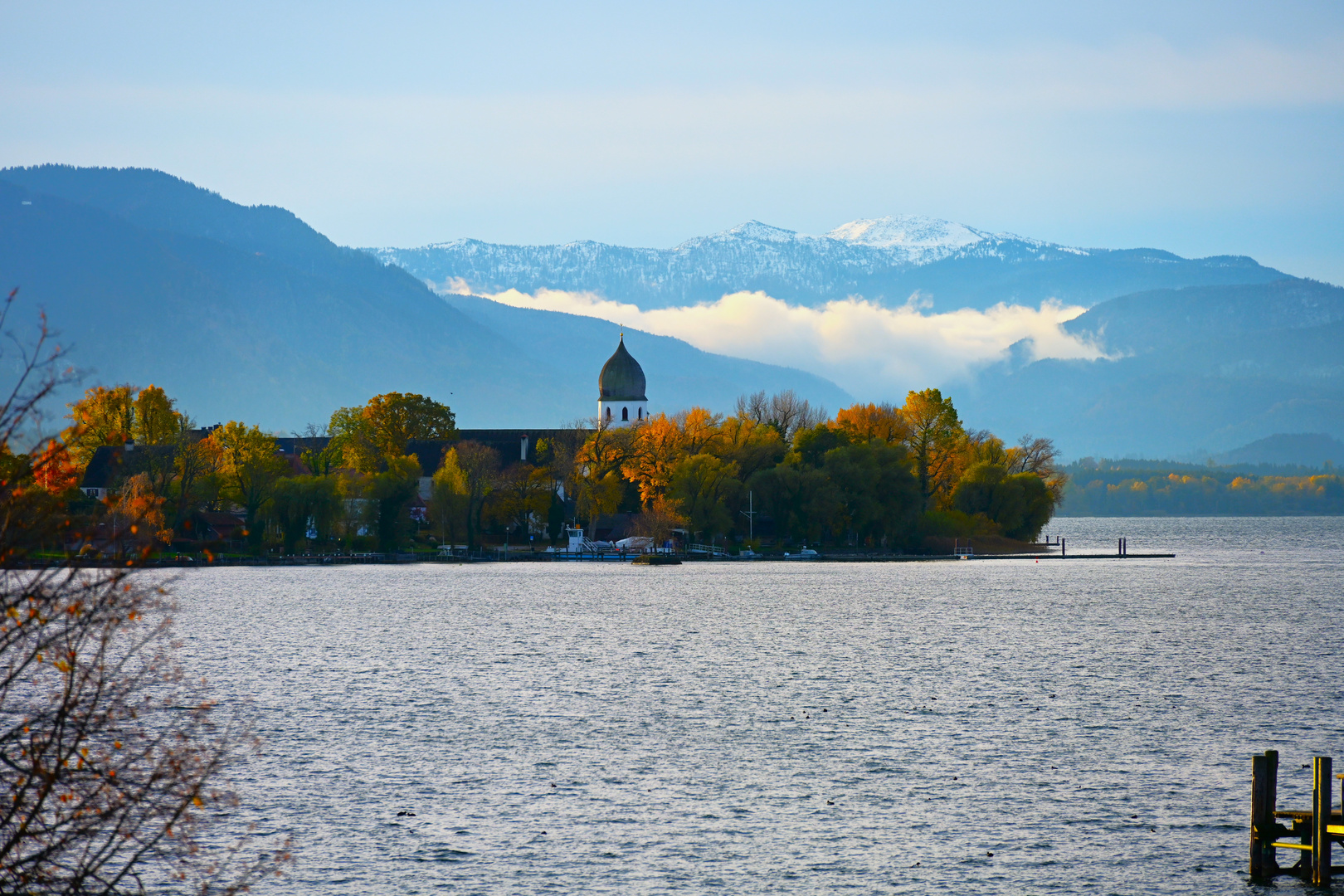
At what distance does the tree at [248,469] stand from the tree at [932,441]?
55654 millimetres

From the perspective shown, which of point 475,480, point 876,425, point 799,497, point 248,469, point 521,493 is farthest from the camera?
point 876,425

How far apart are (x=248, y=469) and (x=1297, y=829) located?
97.4 m

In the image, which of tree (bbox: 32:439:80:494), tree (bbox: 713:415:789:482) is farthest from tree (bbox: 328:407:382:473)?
tree (bbox: 32:439:80:494)

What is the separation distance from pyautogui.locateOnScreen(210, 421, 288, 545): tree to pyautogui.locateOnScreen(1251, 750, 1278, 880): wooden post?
312ft

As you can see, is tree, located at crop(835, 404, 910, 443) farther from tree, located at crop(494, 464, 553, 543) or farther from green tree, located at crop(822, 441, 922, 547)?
tree, located at crop(494, 464, 553, 543)

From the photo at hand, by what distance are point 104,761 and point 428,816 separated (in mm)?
12384

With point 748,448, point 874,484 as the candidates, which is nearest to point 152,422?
point 748,448

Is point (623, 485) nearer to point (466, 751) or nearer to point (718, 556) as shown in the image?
point (718, 556)

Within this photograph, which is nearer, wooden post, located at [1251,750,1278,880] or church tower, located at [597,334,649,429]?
wooden post, located at [1251,750,1278,880]

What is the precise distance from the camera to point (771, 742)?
34.8 m

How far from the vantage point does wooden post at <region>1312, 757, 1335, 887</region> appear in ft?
72.8

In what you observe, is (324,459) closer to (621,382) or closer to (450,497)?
(450,497)

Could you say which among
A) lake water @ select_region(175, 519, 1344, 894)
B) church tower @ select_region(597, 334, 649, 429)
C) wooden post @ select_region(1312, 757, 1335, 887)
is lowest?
lake water @ select_region(175, 519, 1344, 894)

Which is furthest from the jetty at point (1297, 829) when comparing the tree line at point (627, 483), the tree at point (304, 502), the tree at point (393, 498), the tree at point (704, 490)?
the tree at point (393, 498)
